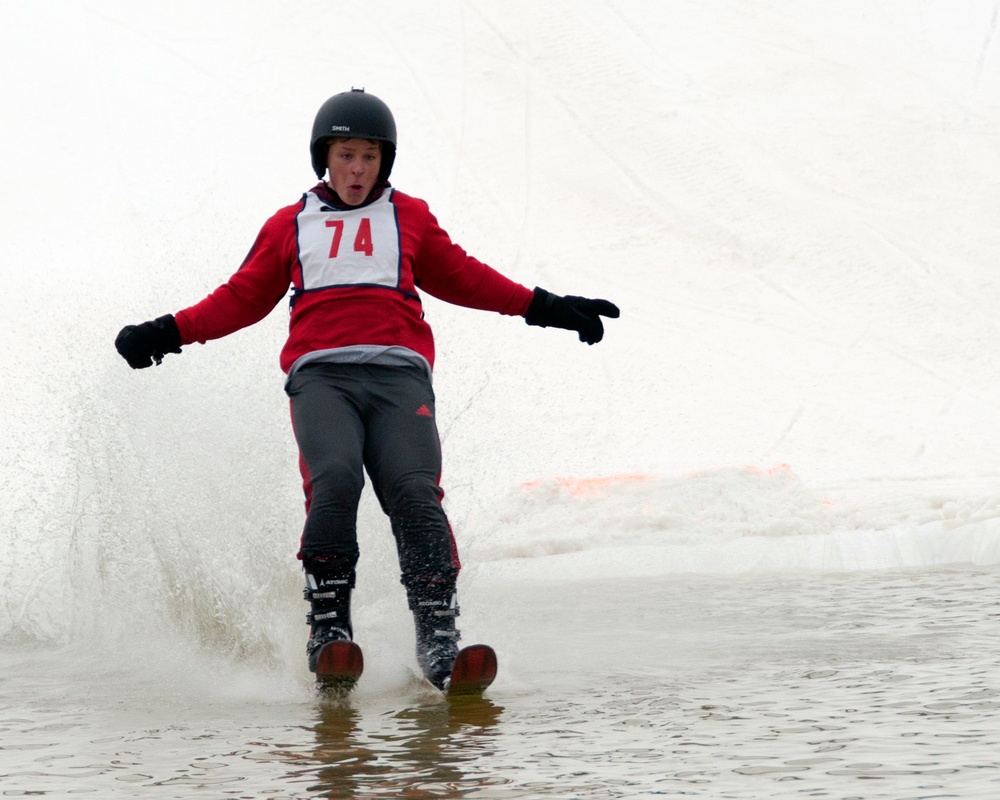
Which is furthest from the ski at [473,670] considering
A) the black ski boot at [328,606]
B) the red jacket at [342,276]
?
the red jacket at [342,276]

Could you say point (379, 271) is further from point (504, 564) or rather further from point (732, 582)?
point (504, 564)

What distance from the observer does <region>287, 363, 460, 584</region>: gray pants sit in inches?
168

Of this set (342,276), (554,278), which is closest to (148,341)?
(342,276)

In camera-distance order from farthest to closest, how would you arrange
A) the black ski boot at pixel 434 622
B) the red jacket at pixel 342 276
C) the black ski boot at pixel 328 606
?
the red jacket at pixel 342 276 < the black ski boot at pixel 328 606 < the black ski boot at pixel 434 622

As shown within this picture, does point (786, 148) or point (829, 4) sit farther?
point (829, 4)

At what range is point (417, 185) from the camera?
2266 cm

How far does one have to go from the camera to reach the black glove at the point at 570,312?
4.84 metres

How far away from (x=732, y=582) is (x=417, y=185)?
16209 millimetres

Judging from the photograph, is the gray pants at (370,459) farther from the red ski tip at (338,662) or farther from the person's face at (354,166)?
the person's face at (354,166)

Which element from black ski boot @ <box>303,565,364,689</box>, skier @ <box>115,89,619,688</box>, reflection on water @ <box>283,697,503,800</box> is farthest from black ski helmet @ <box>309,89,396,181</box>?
reflection on water @ <box>283,697,503,800</box>

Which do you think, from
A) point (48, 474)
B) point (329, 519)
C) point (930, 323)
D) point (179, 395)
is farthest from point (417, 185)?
point (329, 519)

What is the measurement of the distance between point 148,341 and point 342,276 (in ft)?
2.10

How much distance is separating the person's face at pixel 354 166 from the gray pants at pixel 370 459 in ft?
1.87

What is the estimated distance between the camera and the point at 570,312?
4832mm
